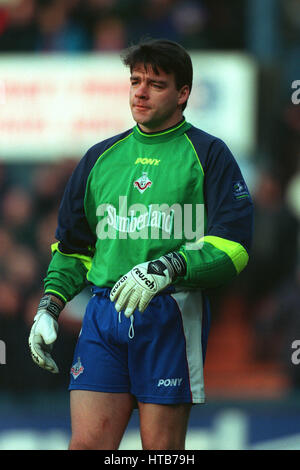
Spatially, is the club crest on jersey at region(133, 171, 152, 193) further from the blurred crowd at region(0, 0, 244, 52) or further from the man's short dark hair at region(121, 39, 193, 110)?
the blurred crowd at region(0, 0, 244, 52)

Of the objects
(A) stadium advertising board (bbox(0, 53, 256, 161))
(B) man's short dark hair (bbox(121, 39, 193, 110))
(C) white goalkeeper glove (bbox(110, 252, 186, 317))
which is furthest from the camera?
(A) stadium advertising board (bbox(0, 53, 256, 161))

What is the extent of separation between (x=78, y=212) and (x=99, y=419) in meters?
0.90

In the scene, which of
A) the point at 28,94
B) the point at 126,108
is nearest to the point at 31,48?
the point at 28,94

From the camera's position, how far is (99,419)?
12.7 ft

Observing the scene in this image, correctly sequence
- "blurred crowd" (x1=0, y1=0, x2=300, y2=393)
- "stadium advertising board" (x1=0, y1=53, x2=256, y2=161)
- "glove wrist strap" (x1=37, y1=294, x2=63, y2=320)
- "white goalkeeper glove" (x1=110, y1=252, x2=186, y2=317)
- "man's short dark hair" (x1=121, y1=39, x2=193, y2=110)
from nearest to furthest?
"white goalkeeper glove" (x1=110, y1=252, x2=186, y2=317) → "man's short dark hair" (x1=121, y1=39, x2=193, y2=110) → "glove wrist strap" (x1=37, y1=294, x2=63, y2=320) → "blurred crowd" (x1=0, y1=0, x2=300, y2=393) → "stadium advertising board" (x1=0, y1=53, x2=256, y2=161)

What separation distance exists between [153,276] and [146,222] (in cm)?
31

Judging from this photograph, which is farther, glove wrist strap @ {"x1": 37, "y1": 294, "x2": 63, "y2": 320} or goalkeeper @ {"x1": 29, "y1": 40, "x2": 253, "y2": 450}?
glove wrist strap @ {"x1": 37, "y1": 294, "x2": 63, "y2": 320}

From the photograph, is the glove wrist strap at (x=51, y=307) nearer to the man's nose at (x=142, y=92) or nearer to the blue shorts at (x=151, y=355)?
the blue shorts at (x=151, y=355)

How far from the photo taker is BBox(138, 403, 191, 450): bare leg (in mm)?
3836

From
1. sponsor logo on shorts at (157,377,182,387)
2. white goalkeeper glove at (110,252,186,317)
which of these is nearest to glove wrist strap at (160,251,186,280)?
white goalkeeper glove at (110,252,186,317)

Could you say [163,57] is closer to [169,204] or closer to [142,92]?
[142,92]

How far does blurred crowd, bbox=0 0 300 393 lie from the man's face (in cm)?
421

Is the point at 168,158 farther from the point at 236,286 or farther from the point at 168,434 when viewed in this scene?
the point at 236,286

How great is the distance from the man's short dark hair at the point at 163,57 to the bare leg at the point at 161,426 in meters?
1.33
